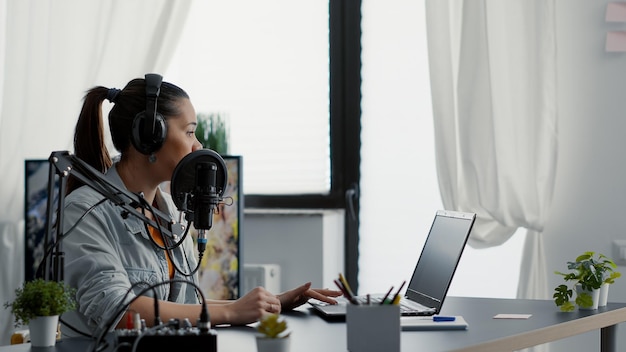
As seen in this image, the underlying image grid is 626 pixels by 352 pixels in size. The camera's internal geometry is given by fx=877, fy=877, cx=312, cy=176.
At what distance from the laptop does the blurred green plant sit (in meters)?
1.53

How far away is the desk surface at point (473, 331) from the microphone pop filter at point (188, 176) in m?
0.28

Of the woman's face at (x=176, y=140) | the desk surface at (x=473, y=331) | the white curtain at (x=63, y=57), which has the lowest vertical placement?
the desk surface at (x=473, y=331)

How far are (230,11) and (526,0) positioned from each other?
1342mm

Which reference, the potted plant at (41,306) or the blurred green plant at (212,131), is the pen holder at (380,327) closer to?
the potted plant at (41,306)

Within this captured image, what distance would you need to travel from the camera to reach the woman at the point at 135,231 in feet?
6.03

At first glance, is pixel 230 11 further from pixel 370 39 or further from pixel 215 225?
pixel 215 225

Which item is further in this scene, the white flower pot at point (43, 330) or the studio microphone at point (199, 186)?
the studio microphone at point (199, 186)

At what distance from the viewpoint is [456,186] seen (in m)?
3.23

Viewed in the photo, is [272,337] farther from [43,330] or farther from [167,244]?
[167,244]

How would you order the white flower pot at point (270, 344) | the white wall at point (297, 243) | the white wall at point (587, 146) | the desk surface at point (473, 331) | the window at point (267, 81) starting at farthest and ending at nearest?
the window at point (267, 81), the white wall at point (297, 243), the white wall at point (587, 146), the desk surface at point (473, 331), the white flower pot at point (270, 344)

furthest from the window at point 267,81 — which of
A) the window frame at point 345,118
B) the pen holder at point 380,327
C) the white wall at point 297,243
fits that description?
the pen holder at point 380,327

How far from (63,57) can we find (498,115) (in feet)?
6.03

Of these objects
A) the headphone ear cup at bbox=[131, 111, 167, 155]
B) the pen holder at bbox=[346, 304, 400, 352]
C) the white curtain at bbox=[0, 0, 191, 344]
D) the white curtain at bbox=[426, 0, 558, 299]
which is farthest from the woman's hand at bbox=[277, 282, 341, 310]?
the white curtain at bbox=[0, 0, 191, 344]

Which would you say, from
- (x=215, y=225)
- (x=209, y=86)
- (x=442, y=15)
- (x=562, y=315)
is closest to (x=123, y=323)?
(x=562, y=315)
